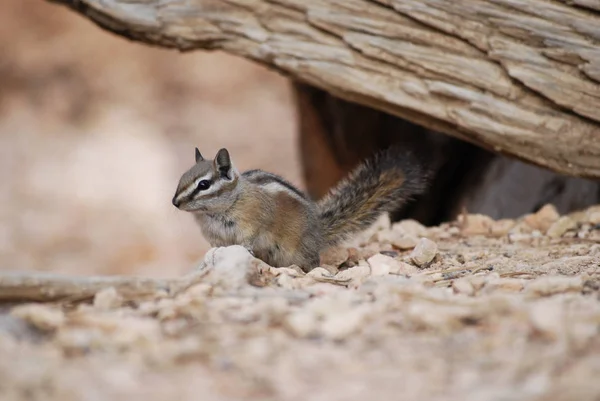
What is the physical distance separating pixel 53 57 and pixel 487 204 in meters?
8.34

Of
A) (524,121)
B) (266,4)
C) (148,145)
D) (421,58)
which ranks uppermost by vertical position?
(266,4)

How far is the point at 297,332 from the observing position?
Answer: 2.34m

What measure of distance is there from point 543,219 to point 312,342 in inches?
118

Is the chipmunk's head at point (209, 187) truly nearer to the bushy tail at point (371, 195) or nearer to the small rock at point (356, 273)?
the bushy tail at point (371, 195)

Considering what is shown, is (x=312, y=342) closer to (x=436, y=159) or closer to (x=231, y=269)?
(x=231, y=269)

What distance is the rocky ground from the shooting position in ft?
6.53

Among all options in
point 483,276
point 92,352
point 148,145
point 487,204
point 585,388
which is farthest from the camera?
point 148,145

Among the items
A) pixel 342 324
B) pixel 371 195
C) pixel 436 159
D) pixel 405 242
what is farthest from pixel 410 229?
pixel 342 324

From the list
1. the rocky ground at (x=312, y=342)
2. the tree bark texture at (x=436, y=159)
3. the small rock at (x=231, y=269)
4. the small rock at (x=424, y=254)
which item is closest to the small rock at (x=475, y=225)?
the small rock at (x=424, y=254)

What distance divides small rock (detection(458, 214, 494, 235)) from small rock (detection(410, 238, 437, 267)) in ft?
3.31

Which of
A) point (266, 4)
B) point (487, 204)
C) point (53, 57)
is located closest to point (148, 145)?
point (53, 57)

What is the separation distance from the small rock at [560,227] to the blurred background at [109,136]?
6132 millimetres

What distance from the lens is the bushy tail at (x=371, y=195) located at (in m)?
4.39

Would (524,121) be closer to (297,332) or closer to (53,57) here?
(297,332)
